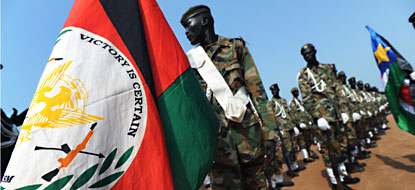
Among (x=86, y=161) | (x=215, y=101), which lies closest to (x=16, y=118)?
(x=215, y=101)

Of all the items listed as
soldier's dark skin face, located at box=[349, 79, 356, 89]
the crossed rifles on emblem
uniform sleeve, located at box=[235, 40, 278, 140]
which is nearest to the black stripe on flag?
the crossed rifles on emblem

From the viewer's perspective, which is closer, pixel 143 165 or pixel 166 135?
pixel 143 165

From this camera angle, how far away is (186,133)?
161cm

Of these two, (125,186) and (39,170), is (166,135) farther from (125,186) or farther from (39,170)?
→ (39,170)

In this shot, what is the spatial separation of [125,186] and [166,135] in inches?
14.9

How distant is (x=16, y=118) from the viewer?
4.67 m

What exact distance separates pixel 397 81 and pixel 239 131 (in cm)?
517

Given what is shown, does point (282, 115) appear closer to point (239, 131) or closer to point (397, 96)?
point (397, 96)

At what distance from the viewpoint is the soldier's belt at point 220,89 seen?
2.43 meters

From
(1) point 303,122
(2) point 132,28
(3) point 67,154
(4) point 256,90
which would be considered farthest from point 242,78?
(1) point 303,122

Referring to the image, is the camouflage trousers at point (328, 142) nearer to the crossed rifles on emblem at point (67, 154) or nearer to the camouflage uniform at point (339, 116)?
the camouflage uniform at point (339, 116)

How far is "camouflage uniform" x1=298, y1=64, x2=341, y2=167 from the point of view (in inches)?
213

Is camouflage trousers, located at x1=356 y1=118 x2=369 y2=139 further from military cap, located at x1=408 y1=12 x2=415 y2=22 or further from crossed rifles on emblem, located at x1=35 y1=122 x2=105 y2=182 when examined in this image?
crossed rifles on emblem, located at x1=35 y1=122 x2=105 y2=182

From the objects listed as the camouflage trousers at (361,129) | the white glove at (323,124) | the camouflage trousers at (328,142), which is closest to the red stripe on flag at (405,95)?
the camouflage trousers at (328,142)
